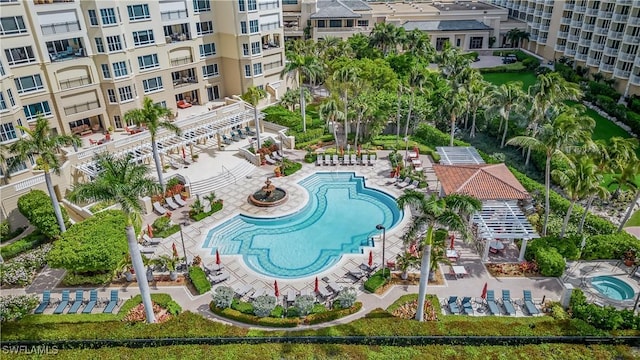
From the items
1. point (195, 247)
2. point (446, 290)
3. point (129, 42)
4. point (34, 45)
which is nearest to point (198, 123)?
point (129, 42)

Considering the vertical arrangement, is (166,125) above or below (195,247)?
above

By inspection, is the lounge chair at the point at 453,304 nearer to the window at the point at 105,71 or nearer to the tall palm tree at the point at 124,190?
the tall palm tree at the point at 124,190

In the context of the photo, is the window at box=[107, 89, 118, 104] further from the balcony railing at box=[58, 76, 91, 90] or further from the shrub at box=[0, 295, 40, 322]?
the shrub at box=[0, 295, 40, 322]

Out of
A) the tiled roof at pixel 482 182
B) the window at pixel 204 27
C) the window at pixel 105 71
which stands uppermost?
the window at pixel 204 27

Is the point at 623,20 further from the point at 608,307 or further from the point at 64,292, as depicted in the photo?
the point at 64,292

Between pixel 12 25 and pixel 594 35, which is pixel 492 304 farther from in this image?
pixel 594 35

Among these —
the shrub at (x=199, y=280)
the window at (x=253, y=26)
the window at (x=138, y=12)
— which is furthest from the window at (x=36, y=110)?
the shrub at (x=199, y=280)
